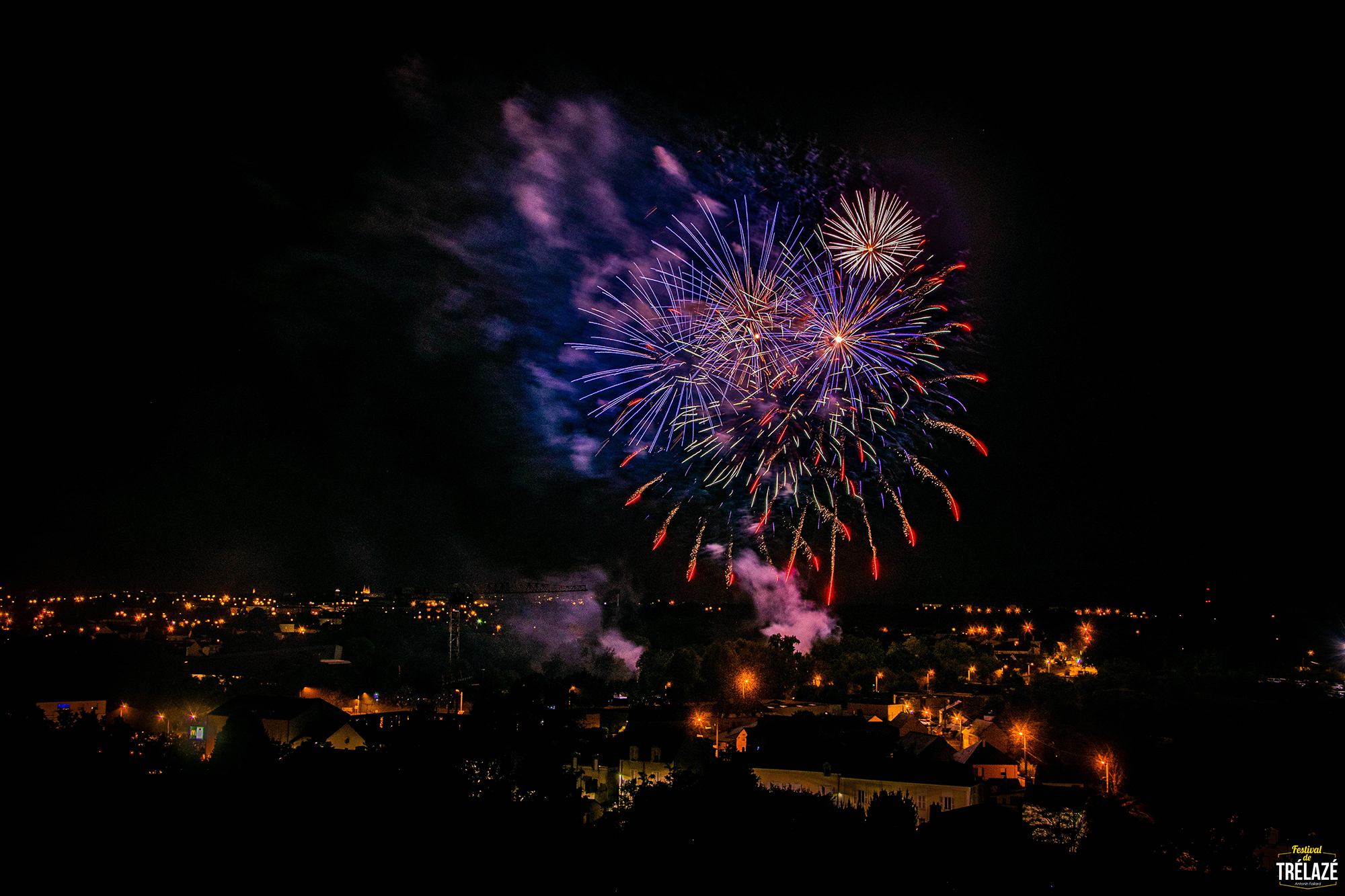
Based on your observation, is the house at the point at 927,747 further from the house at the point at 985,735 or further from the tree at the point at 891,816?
the tree at the point at 891,816

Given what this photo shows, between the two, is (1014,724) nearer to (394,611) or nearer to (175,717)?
(175,717)

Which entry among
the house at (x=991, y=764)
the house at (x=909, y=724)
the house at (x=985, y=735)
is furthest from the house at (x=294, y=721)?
the house at (x=985, y=735)

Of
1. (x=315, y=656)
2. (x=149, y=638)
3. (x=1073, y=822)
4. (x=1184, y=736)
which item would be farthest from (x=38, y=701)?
(x=1184, y=736)

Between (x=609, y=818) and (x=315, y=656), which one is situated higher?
(x=315, y=656)

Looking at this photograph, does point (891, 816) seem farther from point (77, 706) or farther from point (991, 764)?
point (77, 706)
